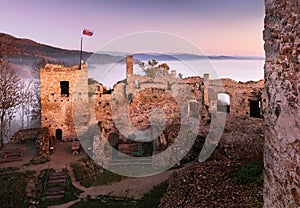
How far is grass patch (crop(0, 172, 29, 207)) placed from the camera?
42.3ft

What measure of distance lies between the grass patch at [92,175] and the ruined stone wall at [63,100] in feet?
19.0

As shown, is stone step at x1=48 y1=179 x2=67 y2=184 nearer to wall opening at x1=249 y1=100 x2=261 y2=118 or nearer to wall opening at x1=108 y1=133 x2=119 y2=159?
wall opening at x1=108 y1=133 x2=119 y2=159

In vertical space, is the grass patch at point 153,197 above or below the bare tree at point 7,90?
below

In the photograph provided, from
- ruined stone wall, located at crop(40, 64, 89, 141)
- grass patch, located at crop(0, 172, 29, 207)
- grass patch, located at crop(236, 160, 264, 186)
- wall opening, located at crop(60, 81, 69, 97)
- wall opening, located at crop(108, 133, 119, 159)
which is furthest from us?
wall opening, located at crop(60, 81, 69, 97)

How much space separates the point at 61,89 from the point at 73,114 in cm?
198

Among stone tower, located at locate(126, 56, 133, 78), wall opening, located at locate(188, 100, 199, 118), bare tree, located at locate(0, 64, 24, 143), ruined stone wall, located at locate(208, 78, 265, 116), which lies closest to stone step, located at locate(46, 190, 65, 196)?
bare tree, located at locate(0, 64, 24, 143)

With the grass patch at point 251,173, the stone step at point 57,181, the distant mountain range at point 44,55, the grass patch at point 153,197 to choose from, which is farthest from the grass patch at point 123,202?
the distant mountain range at point 44,55

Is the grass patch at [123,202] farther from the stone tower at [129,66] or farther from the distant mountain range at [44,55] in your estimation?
the distant mountain range at [44,55]

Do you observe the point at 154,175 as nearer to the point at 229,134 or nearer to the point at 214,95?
the point at 229,134

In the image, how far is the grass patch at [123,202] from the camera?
12420 mm

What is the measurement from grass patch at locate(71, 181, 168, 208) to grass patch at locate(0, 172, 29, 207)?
2.40m

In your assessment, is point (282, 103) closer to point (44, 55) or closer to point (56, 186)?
point (56, 186)

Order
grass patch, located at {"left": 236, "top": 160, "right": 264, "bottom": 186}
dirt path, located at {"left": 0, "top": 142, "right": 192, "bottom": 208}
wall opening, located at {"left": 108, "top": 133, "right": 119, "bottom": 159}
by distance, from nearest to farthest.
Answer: grass patch, located at {"left": 236, "top": 160, "right": 264, "bottom": 186} < dirt path, located at {"left": 0, "top": 142, "right": 192, "bottom": 208} < wall opening, located at {"left": 108, "top": 133, "right": 119, "bottom": 159}

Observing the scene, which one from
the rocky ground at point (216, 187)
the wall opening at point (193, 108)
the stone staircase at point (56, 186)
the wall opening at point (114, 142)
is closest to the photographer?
the rocky ground at point (216, 187)
